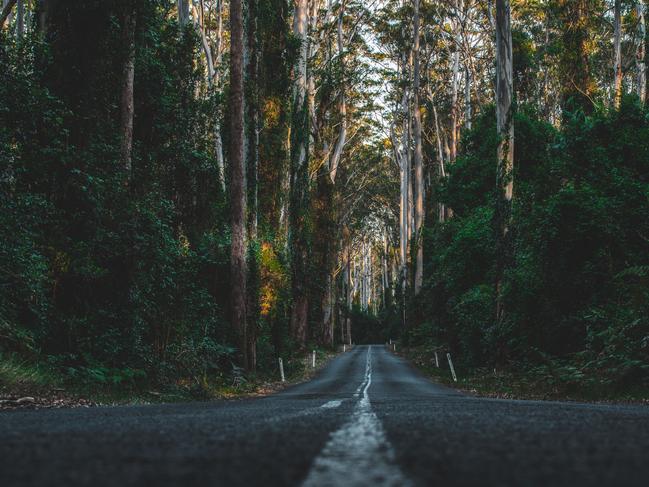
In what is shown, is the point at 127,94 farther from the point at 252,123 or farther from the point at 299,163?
the point at 299,163

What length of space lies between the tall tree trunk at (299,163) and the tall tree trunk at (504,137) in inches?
383

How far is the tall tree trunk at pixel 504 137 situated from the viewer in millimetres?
21188

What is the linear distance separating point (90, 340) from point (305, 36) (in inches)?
974

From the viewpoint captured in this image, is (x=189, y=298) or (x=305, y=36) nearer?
(x=189, y=298)

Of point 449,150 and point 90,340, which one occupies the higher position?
point 449,150

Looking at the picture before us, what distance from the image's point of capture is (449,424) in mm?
3838

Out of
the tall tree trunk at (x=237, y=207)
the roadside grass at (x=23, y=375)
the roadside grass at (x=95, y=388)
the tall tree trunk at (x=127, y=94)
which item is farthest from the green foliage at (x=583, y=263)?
the tall tree trunk at (x=127, y=94)

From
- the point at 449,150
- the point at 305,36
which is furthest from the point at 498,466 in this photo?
the point at 449,150

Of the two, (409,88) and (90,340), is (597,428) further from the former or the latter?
(409,88)

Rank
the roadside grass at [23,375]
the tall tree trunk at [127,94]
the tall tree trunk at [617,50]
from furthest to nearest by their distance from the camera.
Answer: the tall tree trunk at [617,50] → the tall tree trunk at [127,94] → the roadside grass at [23,375]

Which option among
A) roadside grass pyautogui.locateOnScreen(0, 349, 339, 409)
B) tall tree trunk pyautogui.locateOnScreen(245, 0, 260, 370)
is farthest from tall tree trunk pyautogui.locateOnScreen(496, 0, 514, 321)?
roadside grass pyautogui.locateOnScreen(0, 349, 339, 409)

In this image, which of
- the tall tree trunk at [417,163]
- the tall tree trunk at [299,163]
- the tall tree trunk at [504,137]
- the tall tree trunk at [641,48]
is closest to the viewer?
the tall tree trunk at [504,137]

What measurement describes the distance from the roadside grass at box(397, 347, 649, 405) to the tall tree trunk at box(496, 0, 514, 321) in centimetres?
244

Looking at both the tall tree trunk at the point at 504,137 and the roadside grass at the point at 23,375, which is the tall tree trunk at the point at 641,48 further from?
the roadside grass at the point at 23,375
